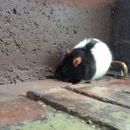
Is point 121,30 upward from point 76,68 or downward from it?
upward

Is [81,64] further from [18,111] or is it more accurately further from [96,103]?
[18,111]

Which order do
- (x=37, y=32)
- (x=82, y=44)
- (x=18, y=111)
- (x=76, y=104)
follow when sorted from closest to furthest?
(x=18, y=111), (x=76, y=104), (x=37, y=32), (x=82, y=44)

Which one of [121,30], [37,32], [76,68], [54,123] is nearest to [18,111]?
[54,123]

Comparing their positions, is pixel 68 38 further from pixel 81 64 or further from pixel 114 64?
pixel 114 64

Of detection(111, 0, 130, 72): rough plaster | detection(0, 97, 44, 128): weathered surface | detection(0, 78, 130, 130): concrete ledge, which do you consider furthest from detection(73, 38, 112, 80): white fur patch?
detection(0, 97, 44, 128): weathered surface

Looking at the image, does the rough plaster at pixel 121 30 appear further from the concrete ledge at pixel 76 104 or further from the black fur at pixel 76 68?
the concrete ledge at pixel 76 104

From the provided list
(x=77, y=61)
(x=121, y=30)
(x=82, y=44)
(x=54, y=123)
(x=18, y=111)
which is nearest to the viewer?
(x=54, y=123)
